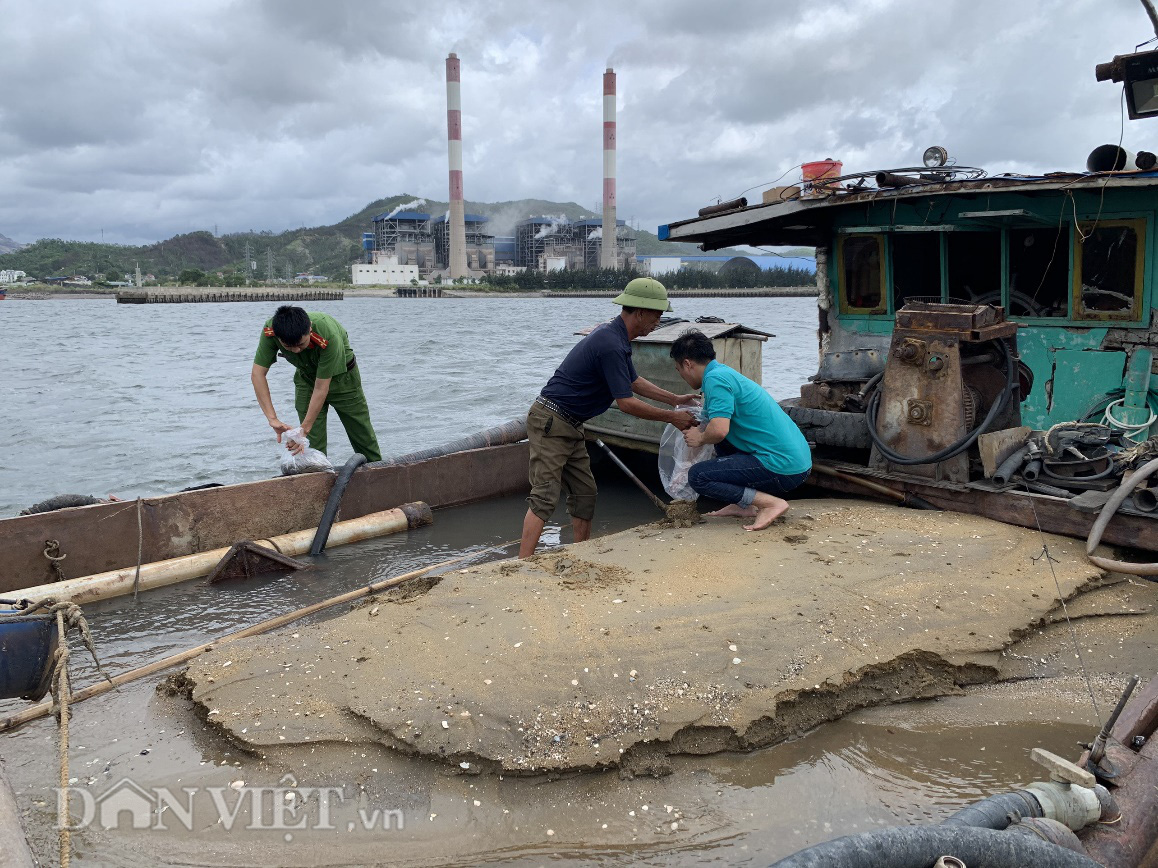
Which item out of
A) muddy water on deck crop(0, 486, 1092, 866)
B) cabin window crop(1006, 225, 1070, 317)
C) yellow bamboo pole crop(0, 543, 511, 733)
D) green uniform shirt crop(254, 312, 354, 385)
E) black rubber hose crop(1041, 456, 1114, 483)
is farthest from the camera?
cabin window crop(1006, 225, 1070, 317)

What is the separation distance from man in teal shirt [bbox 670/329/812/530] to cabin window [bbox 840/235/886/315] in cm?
369

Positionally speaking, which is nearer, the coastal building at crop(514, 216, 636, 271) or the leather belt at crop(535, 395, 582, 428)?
the leather belt at crop(535, 395, 582, 428)

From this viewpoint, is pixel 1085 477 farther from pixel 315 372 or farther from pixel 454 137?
pixel 454 137

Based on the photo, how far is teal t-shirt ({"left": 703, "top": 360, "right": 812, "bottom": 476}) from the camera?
18.7 feet

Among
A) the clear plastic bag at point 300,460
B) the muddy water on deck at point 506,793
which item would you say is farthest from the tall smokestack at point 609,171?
the muddy water on deck at point 506,793

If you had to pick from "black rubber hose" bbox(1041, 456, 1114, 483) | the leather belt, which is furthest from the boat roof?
the leather belt

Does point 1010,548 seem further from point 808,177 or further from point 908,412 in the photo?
point 808,177

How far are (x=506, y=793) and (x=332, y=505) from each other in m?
4.41

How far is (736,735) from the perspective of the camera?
11.8 ft

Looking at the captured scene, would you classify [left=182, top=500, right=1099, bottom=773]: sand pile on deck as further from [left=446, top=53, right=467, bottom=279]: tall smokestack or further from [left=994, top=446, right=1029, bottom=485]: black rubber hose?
[left=446, top=53, right=467, bottom=279]: tall smokestack

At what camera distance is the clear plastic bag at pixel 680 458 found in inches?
244

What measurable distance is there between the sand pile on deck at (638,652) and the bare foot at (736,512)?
581 millimetres

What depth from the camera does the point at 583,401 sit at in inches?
241

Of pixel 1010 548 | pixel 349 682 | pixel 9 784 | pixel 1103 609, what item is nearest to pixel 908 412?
pixel 1010 548
